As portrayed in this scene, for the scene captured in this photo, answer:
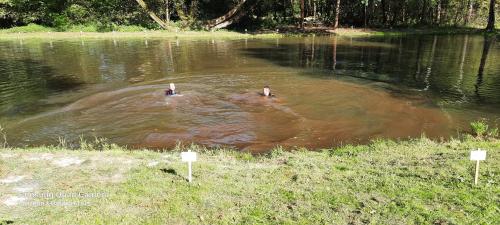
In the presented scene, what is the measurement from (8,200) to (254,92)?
1216cm

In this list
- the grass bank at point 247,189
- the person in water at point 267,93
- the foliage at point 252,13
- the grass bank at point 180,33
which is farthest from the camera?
the foliage at point 252,13

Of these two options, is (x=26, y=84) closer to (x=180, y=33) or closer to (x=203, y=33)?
(x=180, y=33)

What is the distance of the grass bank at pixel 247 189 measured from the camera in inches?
261

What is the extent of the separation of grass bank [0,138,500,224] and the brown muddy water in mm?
2863

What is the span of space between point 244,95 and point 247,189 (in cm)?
1038

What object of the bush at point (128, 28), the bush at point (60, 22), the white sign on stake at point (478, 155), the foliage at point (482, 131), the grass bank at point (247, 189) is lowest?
the foliage at point (482, 131)

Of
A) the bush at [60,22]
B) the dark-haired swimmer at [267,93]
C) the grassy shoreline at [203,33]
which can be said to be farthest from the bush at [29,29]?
the dark-haired swimmer at [267,93]

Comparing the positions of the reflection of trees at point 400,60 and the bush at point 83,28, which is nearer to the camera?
the reflection of trees at point 400,60

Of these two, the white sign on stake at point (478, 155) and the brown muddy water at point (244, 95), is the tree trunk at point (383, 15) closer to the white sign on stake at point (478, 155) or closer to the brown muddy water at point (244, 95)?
the brown muddy water at point (244, 95)

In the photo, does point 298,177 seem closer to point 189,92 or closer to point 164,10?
point 189,92

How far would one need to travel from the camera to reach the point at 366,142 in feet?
39.2

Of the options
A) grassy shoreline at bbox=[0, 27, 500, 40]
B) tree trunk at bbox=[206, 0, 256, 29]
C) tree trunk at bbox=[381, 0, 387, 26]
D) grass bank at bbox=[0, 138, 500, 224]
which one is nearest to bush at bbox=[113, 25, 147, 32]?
grassy shoreline at bbox=[0, 27, 500, 40]

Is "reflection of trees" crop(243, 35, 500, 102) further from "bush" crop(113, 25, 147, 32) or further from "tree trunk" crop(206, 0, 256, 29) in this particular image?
"bush" crop(113, 25, 147, 32)

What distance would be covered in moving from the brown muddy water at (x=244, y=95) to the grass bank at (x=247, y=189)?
2863mm
